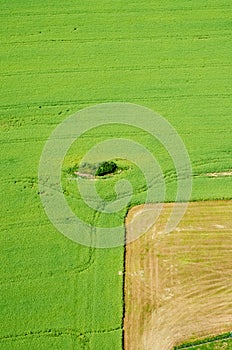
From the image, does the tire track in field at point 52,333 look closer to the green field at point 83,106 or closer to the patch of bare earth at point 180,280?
the green field at point 83,106

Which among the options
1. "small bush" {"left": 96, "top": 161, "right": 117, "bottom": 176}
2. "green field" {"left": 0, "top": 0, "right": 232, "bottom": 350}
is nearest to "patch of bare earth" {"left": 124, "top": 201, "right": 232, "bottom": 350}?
"green field" {"left": 0, "top": 0, "right": 232, "bottom": 350}

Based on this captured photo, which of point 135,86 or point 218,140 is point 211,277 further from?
point 135,86

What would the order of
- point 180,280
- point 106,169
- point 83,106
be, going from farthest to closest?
1. point 83,106
2. point 106,169
3. point 180,280

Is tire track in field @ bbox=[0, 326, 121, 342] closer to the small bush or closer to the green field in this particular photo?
the green field

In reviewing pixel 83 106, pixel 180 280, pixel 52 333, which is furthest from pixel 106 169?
pixel 52 333

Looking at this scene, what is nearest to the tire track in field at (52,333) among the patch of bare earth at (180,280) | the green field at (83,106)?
the green field at (83,106)

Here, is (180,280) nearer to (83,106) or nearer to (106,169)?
(106,169)
